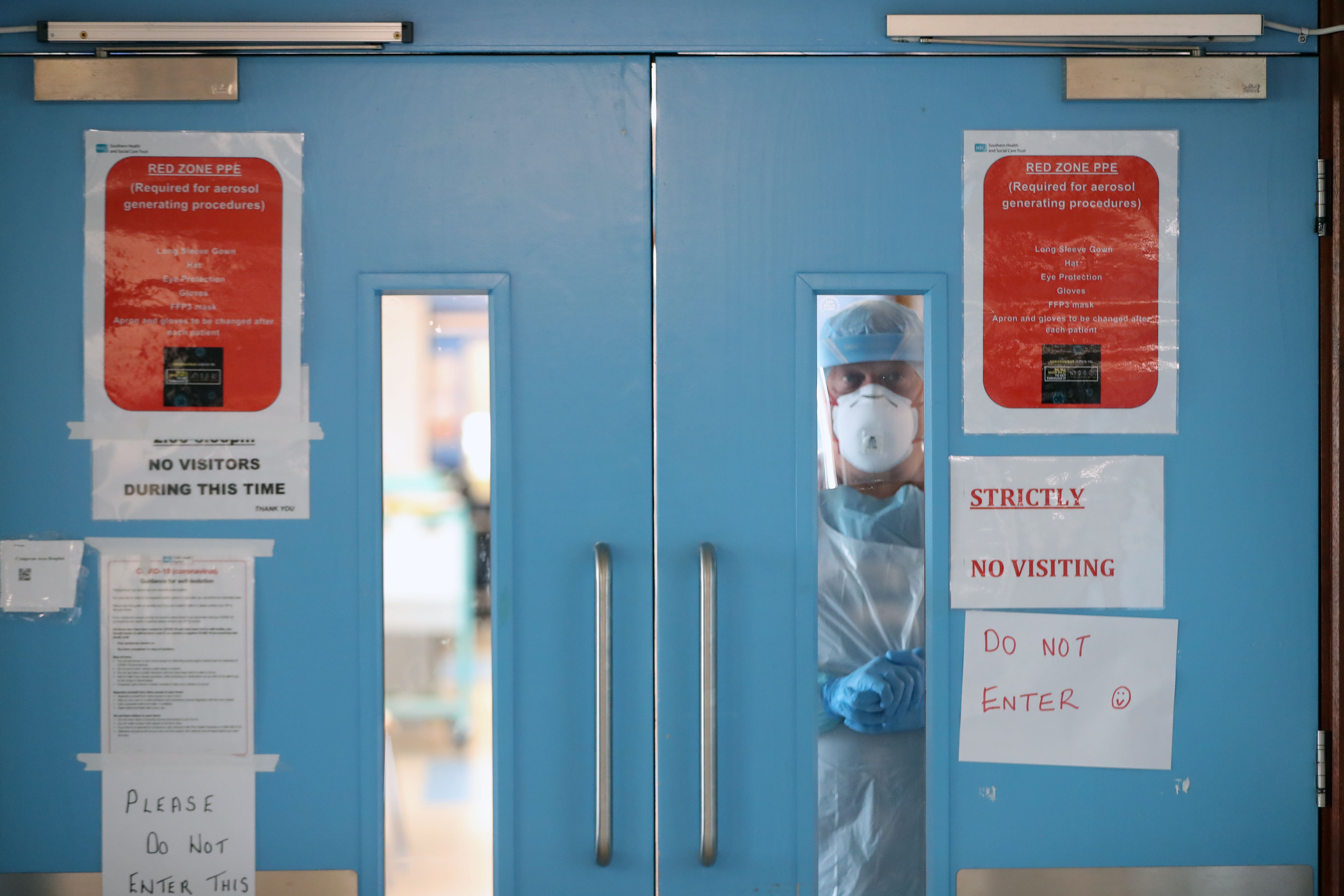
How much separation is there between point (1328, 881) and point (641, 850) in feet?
3.57

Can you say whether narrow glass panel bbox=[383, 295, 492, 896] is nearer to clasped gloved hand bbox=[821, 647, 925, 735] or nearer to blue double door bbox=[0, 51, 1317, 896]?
blue double door bbox=[0, 51, 1317, 896]

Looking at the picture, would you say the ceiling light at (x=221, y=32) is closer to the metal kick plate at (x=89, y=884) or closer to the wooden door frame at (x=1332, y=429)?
the metal kick plate at (x=89, y=884)

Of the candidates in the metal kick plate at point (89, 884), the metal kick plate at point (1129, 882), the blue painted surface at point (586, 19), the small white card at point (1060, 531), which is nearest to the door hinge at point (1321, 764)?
the metal kick plate at point (1129, 882)

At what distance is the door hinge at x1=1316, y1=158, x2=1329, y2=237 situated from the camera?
4.56 feet

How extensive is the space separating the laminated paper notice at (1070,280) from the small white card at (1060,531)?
0.20 feet

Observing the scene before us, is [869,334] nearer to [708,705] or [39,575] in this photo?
[708,705]

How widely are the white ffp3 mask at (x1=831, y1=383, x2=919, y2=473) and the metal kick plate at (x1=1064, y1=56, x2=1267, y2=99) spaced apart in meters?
0.54

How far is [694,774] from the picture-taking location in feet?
4.57

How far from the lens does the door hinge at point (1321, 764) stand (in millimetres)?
1402

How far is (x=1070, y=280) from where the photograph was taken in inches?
54.7

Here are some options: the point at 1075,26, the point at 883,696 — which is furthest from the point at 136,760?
the point at 1075,26

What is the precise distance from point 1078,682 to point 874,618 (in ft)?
1.08

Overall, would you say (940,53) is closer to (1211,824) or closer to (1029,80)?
(1029,80)

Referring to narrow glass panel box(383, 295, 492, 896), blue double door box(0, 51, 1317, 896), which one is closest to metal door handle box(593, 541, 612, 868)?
blue double door box(0, 51, 1317, 896)
